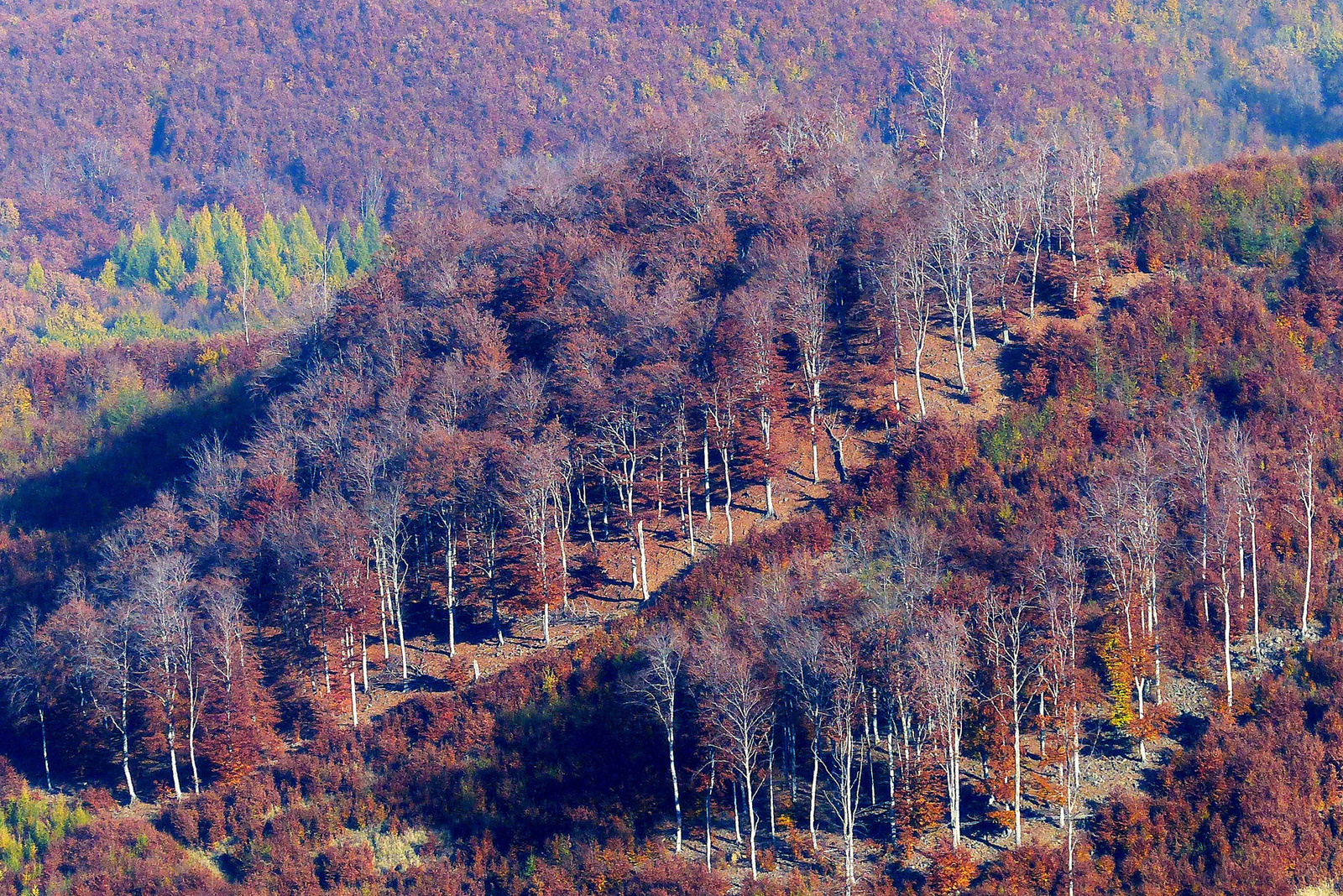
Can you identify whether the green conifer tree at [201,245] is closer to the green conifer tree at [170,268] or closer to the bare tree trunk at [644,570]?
the green conifer tree at [170,268]

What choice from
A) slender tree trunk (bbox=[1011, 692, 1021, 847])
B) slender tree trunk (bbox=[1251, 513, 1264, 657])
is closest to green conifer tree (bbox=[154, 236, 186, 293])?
slender tree trunk (bbox=[1011, 692, 1021, 847])

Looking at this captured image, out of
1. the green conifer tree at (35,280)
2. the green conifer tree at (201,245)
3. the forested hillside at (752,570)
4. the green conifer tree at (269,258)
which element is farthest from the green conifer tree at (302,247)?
the forested hillside at (752,570)

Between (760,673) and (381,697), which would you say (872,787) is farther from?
(381,697)

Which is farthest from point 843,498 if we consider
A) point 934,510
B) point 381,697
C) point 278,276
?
point 278,276

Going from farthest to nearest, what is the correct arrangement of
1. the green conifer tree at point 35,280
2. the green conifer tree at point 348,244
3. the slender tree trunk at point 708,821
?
1. the green conifer tree at point 348,244
2. the green conifer tree at point 35,280
3. the slender tree trunk at point 708,821

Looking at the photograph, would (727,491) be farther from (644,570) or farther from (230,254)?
(230,254)

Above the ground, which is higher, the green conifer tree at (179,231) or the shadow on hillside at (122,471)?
the green conifer tree at (179,231)

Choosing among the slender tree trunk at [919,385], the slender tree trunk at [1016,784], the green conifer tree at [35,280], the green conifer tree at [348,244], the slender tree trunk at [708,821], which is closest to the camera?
the slender tree trunk at [1016,784]
